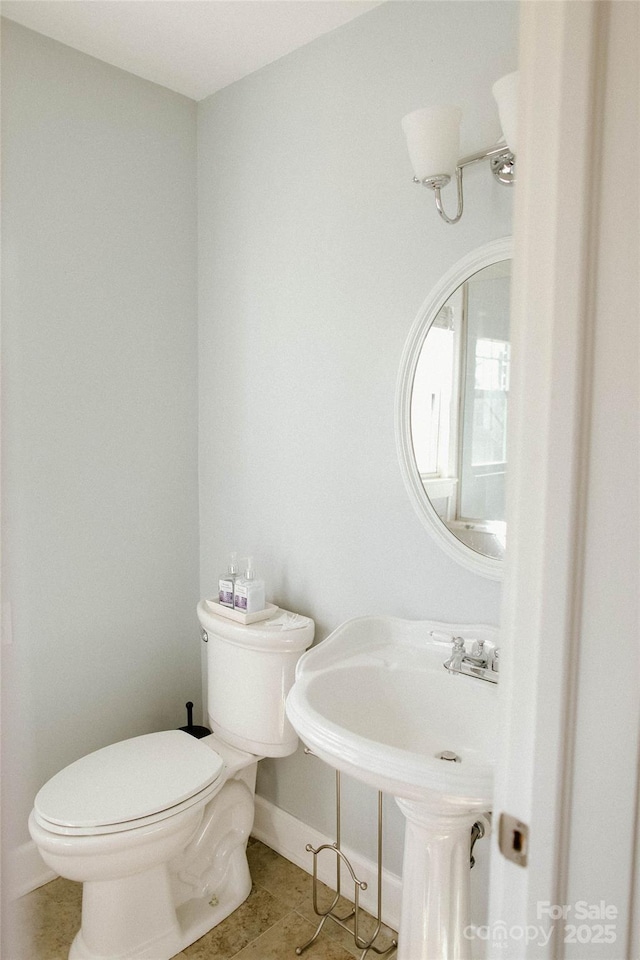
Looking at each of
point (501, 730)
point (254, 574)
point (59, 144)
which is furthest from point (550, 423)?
point (59, 144)

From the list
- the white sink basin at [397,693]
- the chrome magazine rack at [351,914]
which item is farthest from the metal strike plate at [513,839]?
the chrome magazine rack at [351,914]

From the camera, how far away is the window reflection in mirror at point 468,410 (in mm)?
1489

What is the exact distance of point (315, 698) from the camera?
1.38 m

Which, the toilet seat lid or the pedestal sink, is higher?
the pedestal sink

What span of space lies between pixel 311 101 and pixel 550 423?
1.56 metres

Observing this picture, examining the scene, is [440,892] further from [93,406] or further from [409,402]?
[93,406]

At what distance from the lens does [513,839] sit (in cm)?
67

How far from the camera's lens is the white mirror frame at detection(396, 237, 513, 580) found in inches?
58.0

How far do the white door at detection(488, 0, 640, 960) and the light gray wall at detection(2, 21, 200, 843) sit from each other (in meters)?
1.42

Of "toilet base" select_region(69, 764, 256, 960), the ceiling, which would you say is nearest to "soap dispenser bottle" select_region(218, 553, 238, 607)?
"toilet base" select_region(69, 764, 256, 960)

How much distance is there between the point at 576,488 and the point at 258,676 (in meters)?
1.32

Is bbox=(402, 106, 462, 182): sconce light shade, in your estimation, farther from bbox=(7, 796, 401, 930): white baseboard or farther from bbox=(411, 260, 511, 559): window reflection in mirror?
bbox=(7, 796, 401, 930): white baseboard

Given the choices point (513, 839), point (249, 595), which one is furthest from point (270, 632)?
point (513, 839)

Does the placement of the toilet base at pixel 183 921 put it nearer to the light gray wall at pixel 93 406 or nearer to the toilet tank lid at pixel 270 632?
the light gray wall at pixel 93 406
